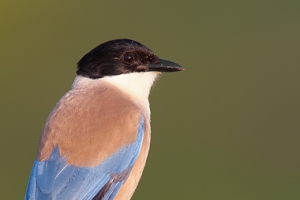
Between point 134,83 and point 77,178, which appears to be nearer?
point 77,178

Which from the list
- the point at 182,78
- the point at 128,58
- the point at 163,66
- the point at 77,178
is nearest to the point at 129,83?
the point at 128,58

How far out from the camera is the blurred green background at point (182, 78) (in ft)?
34.9

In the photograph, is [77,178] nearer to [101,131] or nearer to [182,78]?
[101,131]

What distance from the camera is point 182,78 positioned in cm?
1295

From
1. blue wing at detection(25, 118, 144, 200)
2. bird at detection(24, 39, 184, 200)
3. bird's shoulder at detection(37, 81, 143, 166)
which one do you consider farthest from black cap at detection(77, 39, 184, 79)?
blue wing at detection(25, 118, 144, 200)

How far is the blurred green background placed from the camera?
10.6m

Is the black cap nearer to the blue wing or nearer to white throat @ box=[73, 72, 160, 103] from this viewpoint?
white throat @ box=[73, 72, 160, 103]

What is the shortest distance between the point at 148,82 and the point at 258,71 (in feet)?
22.2

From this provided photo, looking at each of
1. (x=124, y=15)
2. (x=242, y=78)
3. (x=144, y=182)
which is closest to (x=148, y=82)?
(x=144, y=182)

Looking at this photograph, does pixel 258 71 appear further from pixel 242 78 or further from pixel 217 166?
pixel 217 166

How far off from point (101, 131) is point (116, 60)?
883 millimetres

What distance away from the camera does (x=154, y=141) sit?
11.4 metres

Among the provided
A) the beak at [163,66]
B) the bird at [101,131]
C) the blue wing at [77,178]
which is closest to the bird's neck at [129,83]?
the bird at [101,131]

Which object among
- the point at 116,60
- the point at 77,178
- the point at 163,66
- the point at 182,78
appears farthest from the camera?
the point at 182,78
